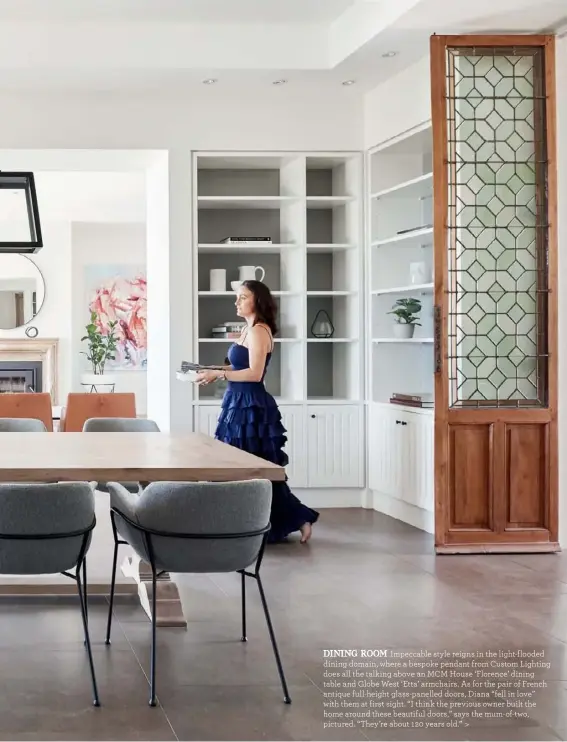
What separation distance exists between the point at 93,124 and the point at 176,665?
4.48 m

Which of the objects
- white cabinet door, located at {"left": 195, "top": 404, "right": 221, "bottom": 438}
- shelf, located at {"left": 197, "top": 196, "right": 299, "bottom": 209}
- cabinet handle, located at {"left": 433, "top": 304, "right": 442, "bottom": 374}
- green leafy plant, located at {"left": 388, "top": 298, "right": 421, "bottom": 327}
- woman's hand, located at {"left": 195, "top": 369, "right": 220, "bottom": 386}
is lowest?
white cabinet door, located at {"left": 195, "top": 404, "right": 221, "bottom": 438}

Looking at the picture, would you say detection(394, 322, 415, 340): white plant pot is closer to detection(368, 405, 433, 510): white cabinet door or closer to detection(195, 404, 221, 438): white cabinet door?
detection(368, 405, 433, 510): white cabinet door

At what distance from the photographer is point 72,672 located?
128 inches

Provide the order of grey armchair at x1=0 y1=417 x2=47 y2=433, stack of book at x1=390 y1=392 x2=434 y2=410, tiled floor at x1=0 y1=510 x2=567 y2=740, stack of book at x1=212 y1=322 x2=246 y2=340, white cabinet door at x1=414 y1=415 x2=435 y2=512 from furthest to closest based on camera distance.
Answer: stack of book at x1=212 y1=322 x2=246 y2=340, stack of book at x1=390 y1=392 x2=434 y2=410, white cabinet door at x1=414 y1=415 x2=435 y2=512, grey armchair at x1=0 y1=417 x2=47 y2=433, tiled floor at x1=0 y1=510 x2=567 y2=740

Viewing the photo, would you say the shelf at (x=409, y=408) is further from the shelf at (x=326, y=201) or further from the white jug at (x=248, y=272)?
the shelf at (x=326, y=201)

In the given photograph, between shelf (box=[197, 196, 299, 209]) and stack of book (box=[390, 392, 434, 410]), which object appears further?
shelf (box=[197, 196, 299, 209])

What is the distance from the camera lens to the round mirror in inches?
511

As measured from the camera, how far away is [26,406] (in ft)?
22.6

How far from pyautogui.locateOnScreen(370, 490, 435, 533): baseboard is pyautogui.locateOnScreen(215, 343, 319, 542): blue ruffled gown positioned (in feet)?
2.73

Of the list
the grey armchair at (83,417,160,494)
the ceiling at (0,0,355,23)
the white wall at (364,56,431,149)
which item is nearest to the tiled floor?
the grey armchair at (83,417,160,494)

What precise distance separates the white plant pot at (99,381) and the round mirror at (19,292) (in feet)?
3.62

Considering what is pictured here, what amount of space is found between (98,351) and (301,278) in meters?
6.83

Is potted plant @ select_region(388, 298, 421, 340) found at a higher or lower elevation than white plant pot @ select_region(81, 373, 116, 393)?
higher

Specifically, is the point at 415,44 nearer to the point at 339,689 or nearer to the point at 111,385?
the point at 339,689
